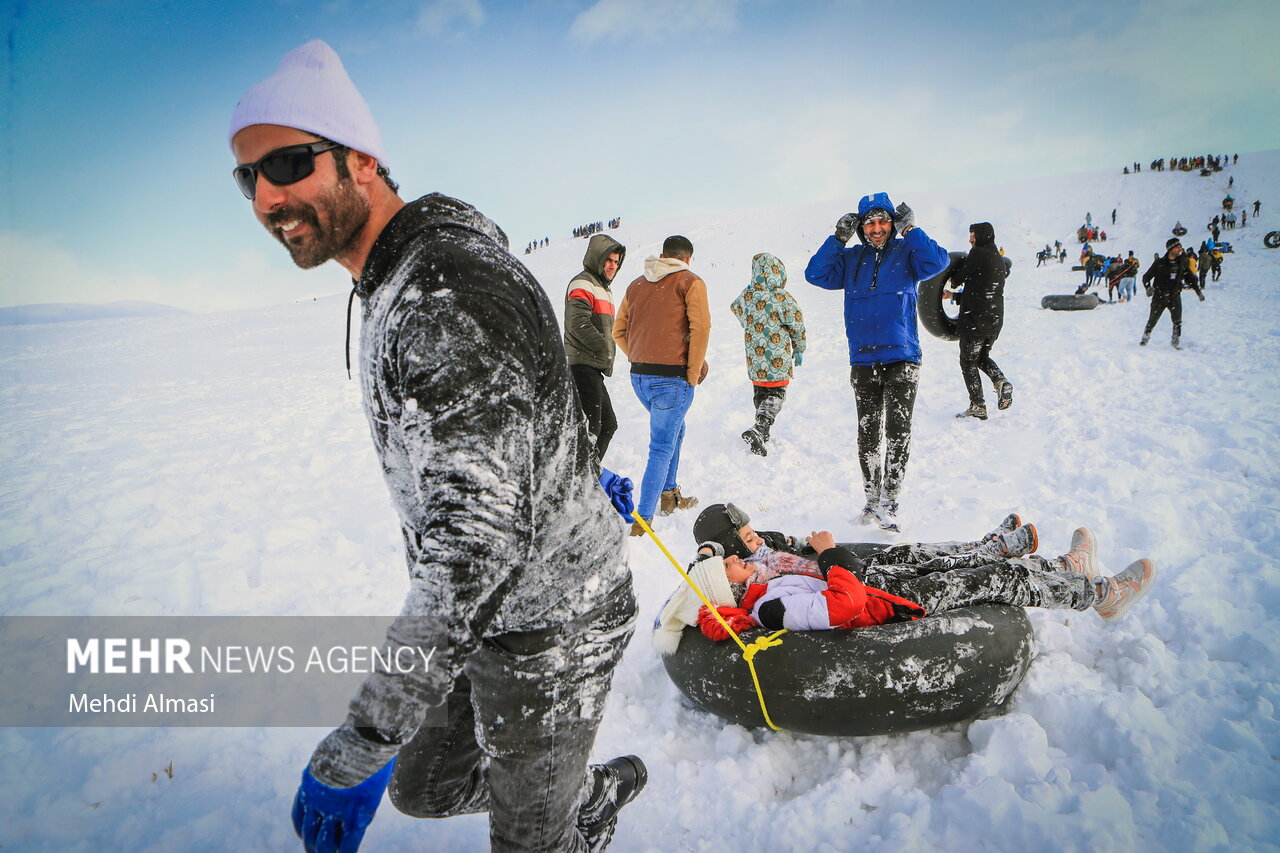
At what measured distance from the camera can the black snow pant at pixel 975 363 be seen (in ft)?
22.4

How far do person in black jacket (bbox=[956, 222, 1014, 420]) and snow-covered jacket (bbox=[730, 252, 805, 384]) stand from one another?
7.01ft

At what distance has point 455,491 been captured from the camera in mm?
1050

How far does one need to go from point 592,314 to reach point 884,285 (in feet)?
6.86

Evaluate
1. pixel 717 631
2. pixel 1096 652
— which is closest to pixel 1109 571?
pixel 1096 652

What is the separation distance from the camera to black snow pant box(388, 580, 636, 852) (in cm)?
139

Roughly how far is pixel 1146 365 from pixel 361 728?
11.0 meters

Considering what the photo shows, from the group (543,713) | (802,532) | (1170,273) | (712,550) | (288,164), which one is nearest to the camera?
(288,164)

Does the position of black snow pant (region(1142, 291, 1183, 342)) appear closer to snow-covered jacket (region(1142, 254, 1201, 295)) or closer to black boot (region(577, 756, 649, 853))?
snow-covered jacket (region(1142, 254, 1201, 295))

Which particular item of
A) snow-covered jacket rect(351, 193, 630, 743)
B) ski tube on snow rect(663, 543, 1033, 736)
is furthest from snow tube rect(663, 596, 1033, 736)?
snow-covered jacket rect(351, 193, 630, 743)

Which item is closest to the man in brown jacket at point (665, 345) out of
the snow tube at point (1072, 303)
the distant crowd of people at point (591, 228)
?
the snow tube at point (1072, 303)

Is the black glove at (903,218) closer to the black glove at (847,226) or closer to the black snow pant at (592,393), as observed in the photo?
the black glove at (847,226)

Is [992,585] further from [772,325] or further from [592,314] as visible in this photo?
[772,325]

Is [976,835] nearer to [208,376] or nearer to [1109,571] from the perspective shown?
[1109,571]

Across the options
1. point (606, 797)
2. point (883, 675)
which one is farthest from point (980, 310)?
point (606, 797)
